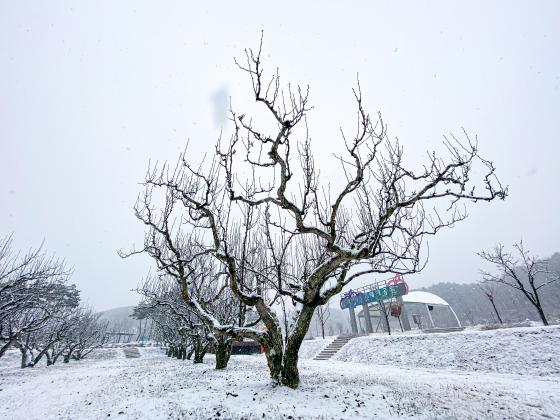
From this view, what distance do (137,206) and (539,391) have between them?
15801 mm

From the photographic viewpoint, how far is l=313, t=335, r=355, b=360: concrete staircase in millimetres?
26141

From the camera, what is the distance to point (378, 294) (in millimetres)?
34125

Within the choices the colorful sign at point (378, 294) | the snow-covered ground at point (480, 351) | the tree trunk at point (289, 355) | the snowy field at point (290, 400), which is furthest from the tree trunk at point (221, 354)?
the colorful sign at point (378, 294)

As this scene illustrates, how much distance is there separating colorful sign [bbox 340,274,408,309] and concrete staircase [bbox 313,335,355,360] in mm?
7282

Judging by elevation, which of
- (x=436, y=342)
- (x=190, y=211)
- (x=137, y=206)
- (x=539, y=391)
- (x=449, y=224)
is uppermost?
(x=137, y=206)

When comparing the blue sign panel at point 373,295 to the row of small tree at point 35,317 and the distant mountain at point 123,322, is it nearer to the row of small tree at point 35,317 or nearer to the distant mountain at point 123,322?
the row of small tree at point 35,317

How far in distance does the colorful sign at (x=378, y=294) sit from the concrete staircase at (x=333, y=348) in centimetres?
728

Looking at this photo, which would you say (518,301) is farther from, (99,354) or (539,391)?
(99,354)

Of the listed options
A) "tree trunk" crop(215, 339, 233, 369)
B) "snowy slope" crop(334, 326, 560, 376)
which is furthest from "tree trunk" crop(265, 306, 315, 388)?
"snowy slope" crop(334, 326, 560, 376)

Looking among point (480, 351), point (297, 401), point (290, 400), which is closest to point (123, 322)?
point (480, 351)

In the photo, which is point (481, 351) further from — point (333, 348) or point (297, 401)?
point (333, 348)

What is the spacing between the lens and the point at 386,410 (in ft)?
20.0

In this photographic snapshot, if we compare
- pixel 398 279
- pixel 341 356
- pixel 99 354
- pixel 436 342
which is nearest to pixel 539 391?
pixel 436 342

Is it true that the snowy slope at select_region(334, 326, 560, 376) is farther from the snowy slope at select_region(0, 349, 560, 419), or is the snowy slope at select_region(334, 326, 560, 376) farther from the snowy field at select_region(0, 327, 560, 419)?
the snowy slope at select_region(0, 349, 560, 419)
